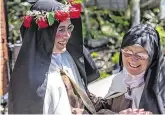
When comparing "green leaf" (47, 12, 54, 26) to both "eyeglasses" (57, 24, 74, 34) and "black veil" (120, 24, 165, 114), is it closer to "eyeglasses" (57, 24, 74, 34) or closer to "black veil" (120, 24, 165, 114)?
"eyeglasses" (57, 24, 74, 34)

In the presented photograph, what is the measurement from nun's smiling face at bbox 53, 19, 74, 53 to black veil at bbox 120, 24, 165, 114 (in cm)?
36

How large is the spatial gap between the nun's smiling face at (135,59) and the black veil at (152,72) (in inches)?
1.0

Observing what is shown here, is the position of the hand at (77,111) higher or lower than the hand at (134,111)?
higher

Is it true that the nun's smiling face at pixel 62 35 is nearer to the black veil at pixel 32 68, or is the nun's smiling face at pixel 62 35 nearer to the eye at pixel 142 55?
the black veil at pixel 32 68

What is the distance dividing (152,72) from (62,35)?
590 mm

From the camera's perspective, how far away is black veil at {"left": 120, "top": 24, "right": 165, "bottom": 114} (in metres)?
2.19

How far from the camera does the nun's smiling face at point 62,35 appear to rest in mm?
2154

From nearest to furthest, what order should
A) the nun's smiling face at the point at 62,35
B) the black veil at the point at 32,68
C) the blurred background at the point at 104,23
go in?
the black veil at the point at 32,68 → the nun's smiling face at the point at 62,35 → the blurred background at the point at 104,23

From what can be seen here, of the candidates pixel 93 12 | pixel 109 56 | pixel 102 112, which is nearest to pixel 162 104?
pixel 102 112

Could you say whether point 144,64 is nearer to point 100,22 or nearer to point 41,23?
point 41,23

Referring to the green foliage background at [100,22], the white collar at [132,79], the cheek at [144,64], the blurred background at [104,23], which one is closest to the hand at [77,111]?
the white collar at [132,79]

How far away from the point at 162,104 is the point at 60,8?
0.84m

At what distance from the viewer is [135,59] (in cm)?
221

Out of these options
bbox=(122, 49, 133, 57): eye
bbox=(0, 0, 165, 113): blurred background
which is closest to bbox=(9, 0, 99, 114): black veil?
bbox=(122, 49, 133, 57): eye
